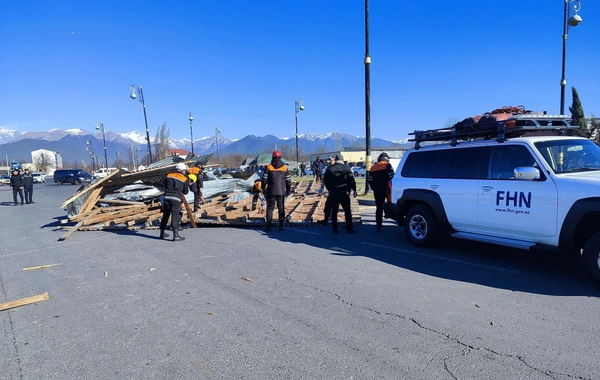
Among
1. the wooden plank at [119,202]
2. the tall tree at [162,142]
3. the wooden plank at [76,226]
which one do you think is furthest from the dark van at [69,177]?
the wooden plank at [76,226]

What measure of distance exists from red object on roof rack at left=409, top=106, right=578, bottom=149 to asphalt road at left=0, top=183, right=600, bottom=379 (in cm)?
207

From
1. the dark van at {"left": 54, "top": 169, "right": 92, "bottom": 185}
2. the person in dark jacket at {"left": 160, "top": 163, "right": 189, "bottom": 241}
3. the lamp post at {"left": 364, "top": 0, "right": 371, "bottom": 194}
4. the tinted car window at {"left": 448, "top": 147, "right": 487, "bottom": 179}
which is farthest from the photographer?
the dark van at {"left": 54, "top": 169, "right": 92, "bottom": 185}

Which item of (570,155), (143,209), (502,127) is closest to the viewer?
(570,155)

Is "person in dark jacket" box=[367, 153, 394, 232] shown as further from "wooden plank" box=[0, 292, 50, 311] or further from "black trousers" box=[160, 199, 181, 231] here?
"wooden plank" box=[0, 292, 50, 311]

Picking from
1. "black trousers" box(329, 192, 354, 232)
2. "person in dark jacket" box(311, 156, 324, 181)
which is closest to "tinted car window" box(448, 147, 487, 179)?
"black trousers" box(329, 192, 354, 232)

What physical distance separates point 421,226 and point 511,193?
1918mm

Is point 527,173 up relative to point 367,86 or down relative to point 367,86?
down

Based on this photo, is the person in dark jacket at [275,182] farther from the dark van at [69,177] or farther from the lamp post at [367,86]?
the dark van at [69,177]

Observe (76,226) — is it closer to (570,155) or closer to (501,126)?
(501,126)

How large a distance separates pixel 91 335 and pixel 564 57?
17.4 meters

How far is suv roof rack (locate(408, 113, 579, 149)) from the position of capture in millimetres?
5797

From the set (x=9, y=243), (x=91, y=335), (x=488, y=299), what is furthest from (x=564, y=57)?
(x=9, y=243)

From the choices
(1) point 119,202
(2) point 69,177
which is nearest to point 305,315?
(1) point 119,202

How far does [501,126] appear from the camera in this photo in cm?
583
